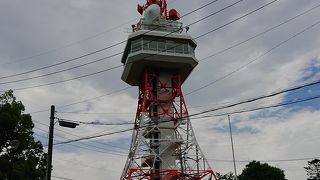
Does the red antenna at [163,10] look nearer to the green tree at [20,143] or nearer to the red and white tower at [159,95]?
the red and white tower at [159,95]

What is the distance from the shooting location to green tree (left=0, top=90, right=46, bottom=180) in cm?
3550

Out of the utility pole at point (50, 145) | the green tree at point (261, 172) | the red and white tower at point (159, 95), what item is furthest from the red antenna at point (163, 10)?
the utility pole at point (50, 145)

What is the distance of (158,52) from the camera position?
182ft

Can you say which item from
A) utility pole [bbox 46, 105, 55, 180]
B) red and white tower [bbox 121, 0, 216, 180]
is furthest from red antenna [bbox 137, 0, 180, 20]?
utility pole [bbox 46, 105, 55, 180]

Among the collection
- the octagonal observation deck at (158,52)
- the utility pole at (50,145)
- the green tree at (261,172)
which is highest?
the octagonal observation deck at (158,52)

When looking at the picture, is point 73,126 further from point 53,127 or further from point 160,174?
point 160,174

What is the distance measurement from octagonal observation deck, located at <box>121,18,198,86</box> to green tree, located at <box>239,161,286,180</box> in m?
22.7

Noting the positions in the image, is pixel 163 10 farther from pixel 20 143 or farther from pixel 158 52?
pixel 20 143

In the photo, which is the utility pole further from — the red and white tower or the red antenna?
the red antenna

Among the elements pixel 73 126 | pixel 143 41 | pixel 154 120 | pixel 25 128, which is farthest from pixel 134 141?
pixel 73 126

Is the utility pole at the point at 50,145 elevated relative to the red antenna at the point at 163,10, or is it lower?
lower

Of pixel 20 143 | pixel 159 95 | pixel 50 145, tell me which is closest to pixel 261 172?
pixel 159 95

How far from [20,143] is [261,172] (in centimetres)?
4553

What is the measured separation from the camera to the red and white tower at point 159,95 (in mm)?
52125
